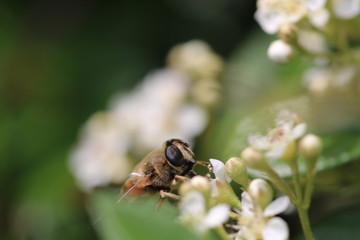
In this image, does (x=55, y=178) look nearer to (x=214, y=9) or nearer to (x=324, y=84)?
(x=214, y=9)

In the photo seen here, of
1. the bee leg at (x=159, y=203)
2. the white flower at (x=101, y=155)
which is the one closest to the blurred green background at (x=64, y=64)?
the white flower at (x=101, y=155)

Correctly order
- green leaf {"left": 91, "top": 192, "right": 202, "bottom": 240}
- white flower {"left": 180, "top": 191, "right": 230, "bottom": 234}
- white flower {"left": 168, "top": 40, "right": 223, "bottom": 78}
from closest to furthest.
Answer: green leaf {"left": 91, "top": 192, "right": 202, "bottom": 240}, white flower {"left": 180, "top": 191, "right": 230, "bottom": 234}, white flower {"left": 168, "top": 40, "right": 223, "bottom": 78}

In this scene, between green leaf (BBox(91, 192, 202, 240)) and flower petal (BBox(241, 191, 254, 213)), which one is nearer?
green leaf (BBox(91, 192, 202, 240))

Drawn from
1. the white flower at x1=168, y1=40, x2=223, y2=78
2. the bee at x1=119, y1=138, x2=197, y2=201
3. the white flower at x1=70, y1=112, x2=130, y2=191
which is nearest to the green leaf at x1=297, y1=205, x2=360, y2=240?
the bee at x1=119, y1=138, x2=197, y2=201

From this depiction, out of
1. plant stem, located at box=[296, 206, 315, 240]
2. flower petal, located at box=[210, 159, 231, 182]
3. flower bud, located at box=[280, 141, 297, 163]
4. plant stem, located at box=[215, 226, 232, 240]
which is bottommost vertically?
plant stem, located at box=[296, 206, 315, 240]

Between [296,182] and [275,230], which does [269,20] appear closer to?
[296,182]

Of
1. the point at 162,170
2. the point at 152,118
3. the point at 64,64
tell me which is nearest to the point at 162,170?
the point at 162,170

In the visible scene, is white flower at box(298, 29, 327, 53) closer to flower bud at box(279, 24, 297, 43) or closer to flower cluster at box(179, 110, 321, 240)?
flower bud at box(279, 24, 297, 43)
